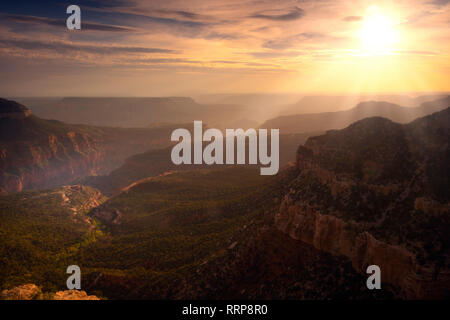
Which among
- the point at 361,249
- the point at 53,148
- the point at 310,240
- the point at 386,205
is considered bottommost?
the point at 310,240

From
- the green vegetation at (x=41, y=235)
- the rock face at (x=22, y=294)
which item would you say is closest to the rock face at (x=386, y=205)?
the rock face at (x=22, y=294)

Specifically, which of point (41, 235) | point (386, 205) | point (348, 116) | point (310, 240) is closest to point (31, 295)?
point (310, 240)

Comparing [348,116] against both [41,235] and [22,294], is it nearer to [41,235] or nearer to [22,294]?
[41,235]

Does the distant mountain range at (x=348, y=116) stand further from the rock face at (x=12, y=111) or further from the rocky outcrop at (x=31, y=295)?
the rock face at (x=12, y=111)

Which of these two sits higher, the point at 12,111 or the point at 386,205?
the point at 12,111

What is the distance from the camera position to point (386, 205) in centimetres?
1884

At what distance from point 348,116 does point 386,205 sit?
139 metres

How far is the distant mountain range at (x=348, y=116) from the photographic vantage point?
10244 cm

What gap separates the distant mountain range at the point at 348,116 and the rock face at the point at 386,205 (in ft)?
270

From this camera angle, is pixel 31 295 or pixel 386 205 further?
pixel 31 295

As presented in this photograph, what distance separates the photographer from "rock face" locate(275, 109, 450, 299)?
1557 cm

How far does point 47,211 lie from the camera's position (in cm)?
5506

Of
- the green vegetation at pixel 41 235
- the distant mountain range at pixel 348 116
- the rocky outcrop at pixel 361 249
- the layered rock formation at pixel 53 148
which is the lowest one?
the green vegetation at pixel 41 235
